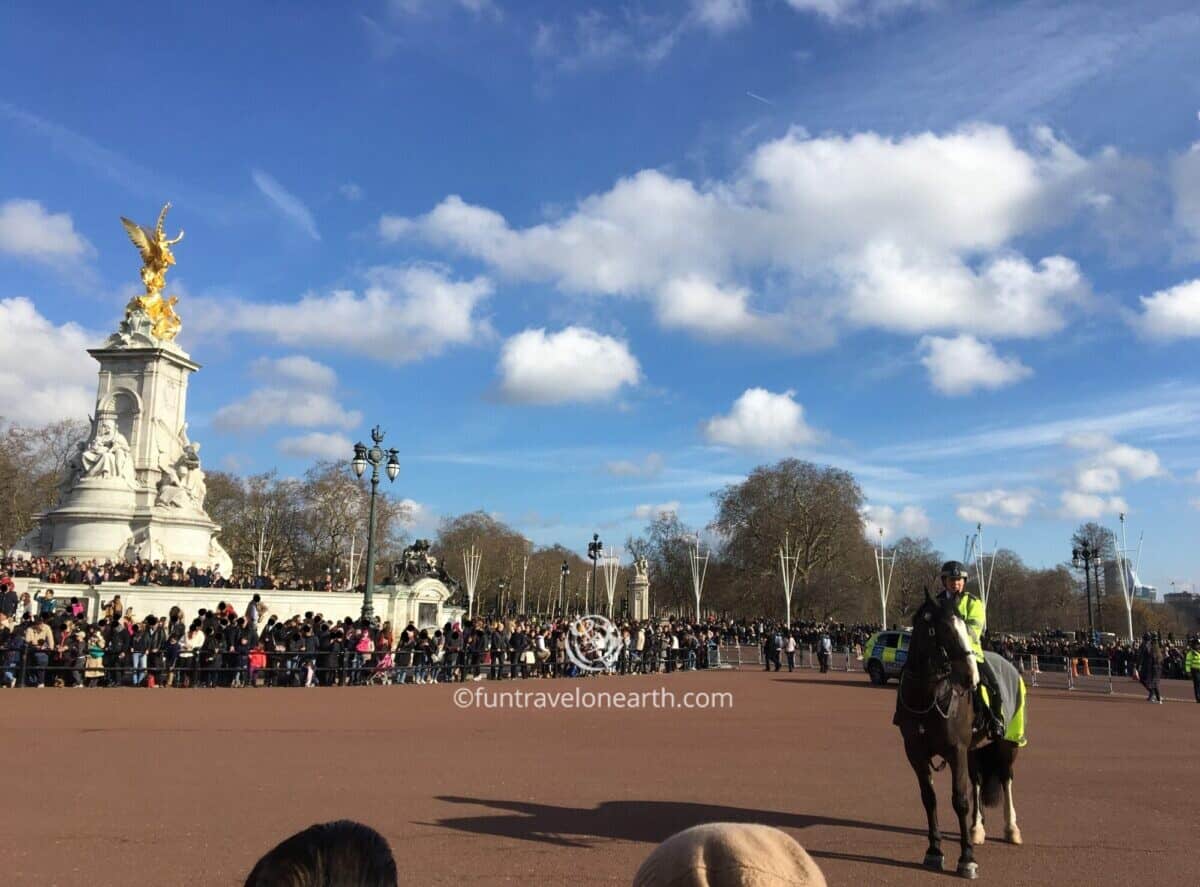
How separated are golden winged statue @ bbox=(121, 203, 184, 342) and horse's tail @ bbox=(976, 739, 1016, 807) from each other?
38941 millimetres

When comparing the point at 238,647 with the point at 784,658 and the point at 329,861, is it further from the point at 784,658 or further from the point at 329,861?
the point at 784,658

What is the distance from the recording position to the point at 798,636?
1855 inches

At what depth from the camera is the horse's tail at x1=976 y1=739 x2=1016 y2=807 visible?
764 centimetres

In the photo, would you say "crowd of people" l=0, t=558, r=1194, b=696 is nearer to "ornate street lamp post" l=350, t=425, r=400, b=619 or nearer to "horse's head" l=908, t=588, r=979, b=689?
"ornate street lamp post" l=350, t=425, r=400, b=619

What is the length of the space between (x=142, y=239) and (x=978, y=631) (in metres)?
44.0

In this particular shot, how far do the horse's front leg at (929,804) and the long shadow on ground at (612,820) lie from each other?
2.83 ft

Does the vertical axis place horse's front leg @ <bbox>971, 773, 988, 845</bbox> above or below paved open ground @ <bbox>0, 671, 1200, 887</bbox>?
above

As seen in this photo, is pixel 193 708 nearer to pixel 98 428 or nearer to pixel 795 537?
pixel 98 428

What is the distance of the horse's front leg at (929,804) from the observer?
655 cm

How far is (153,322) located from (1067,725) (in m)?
36.6

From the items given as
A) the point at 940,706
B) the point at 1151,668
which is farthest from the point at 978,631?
the point at 1151,668

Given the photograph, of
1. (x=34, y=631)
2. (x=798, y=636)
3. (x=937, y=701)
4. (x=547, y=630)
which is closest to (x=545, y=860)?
(x=937, y=701)

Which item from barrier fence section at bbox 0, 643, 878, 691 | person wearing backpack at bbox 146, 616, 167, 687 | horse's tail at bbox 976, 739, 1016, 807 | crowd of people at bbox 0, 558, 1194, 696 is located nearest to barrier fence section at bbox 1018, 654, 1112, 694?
crowd of people at bbox 0, 558, 1194, 696

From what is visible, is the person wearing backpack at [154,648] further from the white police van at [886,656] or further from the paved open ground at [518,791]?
the white police van at [886,656]
